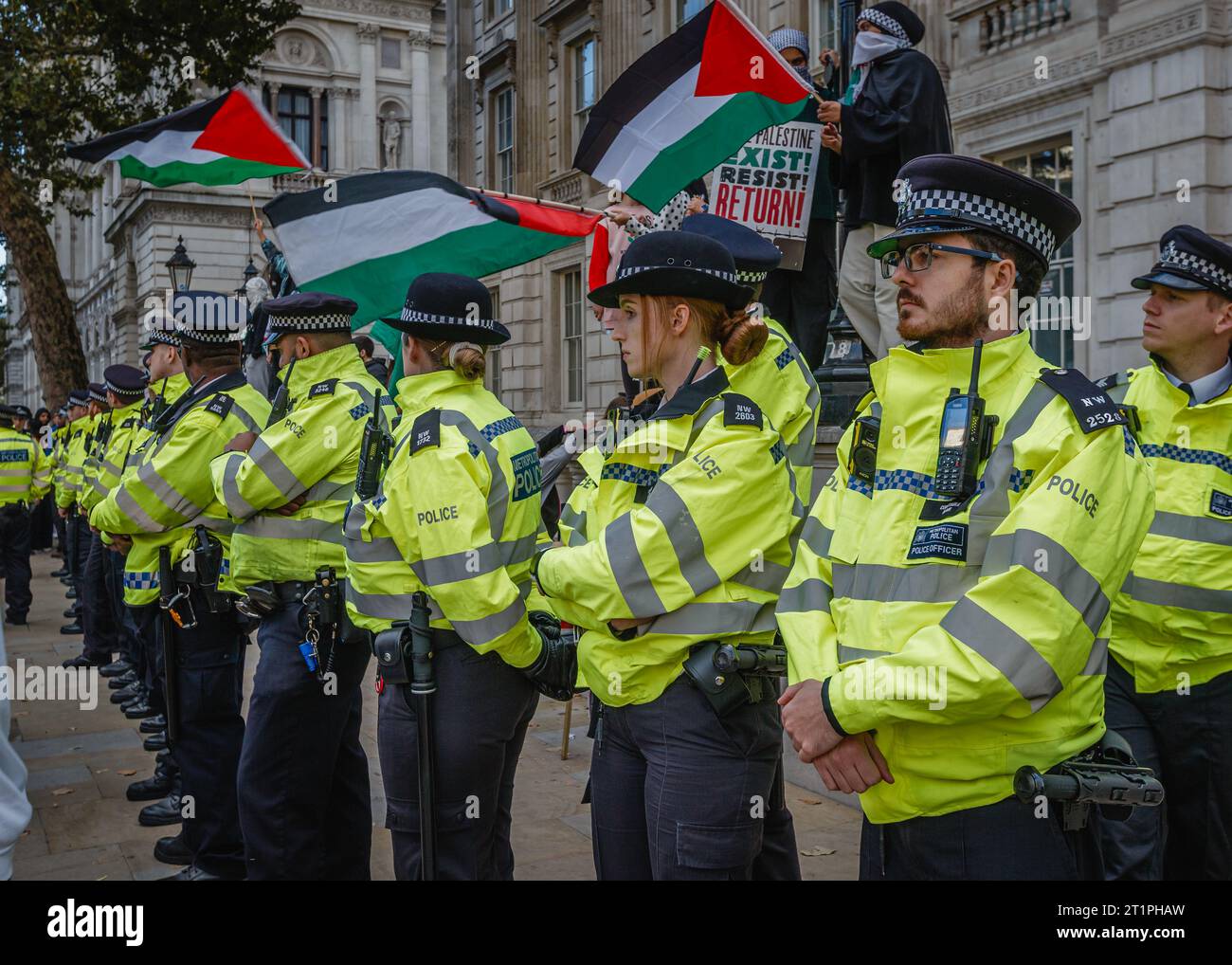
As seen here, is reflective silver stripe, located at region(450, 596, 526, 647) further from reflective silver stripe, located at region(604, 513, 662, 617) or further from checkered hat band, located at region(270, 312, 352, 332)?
checkered hat band, located at region(270, 312, 352, 332)

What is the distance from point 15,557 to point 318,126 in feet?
116

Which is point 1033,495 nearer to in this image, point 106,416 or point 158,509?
point 158,509

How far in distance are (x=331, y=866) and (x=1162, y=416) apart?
3.64 metres

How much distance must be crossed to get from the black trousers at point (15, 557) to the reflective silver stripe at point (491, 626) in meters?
12.2

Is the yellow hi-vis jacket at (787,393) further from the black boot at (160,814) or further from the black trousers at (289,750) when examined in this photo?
the black boot at (160,814)

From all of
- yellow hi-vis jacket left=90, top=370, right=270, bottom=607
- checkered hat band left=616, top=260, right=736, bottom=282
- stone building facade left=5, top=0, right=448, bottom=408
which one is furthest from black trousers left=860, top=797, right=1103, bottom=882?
stone building facade left=5, top=0, right=448, bottom=408

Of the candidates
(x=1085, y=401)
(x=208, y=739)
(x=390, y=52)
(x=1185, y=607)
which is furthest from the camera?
(x=390, y=52)

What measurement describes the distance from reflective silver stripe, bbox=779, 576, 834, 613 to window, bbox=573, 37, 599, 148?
1931 centimetres

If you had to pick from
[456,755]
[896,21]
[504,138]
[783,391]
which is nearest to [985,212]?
[783,391]

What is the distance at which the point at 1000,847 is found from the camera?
2.29 m

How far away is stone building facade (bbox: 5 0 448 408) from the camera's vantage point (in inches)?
1629

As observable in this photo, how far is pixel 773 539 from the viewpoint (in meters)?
2.99

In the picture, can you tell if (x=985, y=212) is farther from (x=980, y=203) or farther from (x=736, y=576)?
(x=736, y=576)

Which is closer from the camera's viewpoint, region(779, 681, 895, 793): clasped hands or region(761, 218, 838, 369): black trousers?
region(779, 681, 895, 793): clasped hands
